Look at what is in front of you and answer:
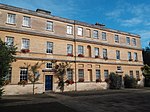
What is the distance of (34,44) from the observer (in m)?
20.9

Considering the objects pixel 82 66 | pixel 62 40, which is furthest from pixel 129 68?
pixel 62 40

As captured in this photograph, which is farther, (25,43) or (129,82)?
(129,82)

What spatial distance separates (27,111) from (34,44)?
12.5 m

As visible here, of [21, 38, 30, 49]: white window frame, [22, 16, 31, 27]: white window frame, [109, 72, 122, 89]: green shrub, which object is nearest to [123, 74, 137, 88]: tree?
[109, 72, 122, 89]: green shrub

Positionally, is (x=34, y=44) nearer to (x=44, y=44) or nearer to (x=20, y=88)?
(x=44, y=44)

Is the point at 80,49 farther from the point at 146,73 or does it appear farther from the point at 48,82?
the point at 146,73

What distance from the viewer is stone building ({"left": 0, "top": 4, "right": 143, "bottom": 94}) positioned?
1955cm

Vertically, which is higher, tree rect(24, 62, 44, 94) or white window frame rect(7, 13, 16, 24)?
white window frame rect(7, 13, 16, 24)

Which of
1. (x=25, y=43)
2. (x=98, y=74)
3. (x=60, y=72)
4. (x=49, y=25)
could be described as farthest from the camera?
(x=98, y=74)

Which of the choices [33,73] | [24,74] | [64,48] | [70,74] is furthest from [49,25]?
[24,74]

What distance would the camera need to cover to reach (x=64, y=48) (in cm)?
2347

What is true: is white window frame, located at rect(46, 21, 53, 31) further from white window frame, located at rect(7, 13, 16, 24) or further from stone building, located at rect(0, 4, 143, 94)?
white window frame, located at rect(7, 13, 16, 24)

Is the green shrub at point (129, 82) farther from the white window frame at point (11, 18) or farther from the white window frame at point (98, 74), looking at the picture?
the white window frame at point (11, 18)

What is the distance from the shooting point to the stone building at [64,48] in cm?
1955
